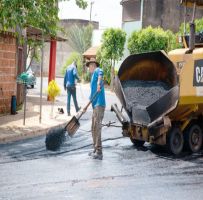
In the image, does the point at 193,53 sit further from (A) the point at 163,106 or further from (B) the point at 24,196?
(B) the point at 24,196

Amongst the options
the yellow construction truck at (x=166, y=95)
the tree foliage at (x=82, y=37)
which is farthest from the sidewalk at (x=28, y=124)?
the tree foliage at (x=82, y=37)

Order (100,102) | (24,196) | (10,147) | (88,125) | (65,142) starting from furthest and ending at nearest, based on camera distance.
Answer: (88,125)
(65,142)
(10,147)
(100,102)
(24,196)

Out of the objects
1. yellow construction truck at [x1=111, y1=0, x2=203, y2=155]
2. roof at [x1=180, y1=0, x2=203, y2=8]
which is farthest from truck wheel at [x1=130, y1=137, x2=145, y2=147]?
roof at [x1=180, y1=0, x2=203, y2=8]

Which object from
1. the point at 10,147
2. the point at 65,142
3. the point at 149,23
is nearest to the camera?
the point at 10,147

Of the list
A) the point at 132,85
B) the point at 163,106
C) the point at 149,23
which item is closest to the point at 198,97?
the point at 163,106

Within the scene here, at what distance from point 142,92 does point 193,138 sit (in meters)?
1.44

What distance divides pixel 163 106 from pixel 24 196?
3894 millimetres

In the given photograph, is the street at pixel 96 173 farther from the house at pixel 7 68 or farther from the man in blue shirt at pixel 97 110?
the house at pixel 7 68

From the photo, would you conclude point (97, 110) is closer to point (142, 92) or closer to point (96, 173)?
point (142, 92)

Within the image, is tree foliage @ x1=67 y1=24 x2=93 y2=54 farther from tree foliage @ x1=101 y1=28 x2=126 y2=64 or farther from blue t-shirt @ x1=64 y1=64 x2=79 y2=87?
blue t-shirt @ x1=64 y1=64 x2=79 y2=87

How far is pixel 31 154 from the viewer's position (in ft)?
29.3

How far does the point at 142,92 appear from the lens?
9.97m

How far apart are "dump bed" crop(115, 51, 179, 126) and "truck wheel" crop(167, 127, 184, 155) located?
505mm

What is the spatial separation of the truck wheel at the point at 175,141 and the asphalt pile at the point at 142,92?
2.43ft
